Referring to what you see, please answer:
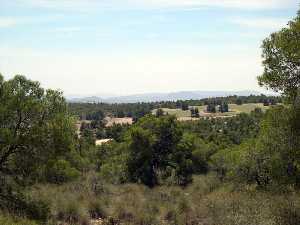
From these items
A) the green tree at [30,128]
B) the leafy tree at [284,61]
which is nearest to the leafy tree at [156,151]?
the green tree at [30,128]

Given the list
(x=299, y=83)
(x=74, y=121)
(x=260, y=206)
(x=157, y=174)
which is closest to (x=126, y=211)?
(x=74, y=121)

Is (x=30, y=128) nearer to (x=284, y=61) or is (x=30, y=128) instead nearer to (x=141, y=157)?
(x=284, y=61)

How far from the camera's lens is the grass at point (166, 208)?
57.7 feet

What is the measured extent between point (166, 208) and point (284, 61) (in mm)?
9465

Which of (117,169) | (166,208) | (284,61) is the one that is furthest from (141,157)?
(284,61)

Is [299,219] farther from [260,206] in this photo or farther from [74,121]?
[74,121]

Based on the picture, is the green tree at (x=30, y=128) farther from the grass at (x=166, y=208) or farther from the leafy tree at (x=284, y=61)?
the leafy tree at (x=284, y=61)

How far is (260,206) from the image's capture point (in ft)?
62.3

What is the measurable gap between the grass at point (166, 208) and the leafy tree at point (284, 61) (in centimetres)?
459

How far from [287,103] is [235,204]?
5347 millimetres

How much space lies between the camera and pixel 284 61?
58.1 ft

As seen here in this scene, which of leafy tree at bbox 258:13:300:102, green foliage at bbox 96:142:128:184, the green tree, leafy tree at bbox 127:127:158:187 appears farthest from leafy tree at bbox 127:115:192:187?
leafy tree at bbox 258:13:300:102

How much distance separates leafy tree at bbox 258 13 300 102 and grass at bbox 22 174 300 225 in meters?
4.59

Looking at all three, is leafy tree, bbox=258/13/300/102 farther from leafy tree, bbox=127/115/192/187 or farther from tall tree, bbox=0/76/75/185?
leafy tree, bbox=127/115/192/187
